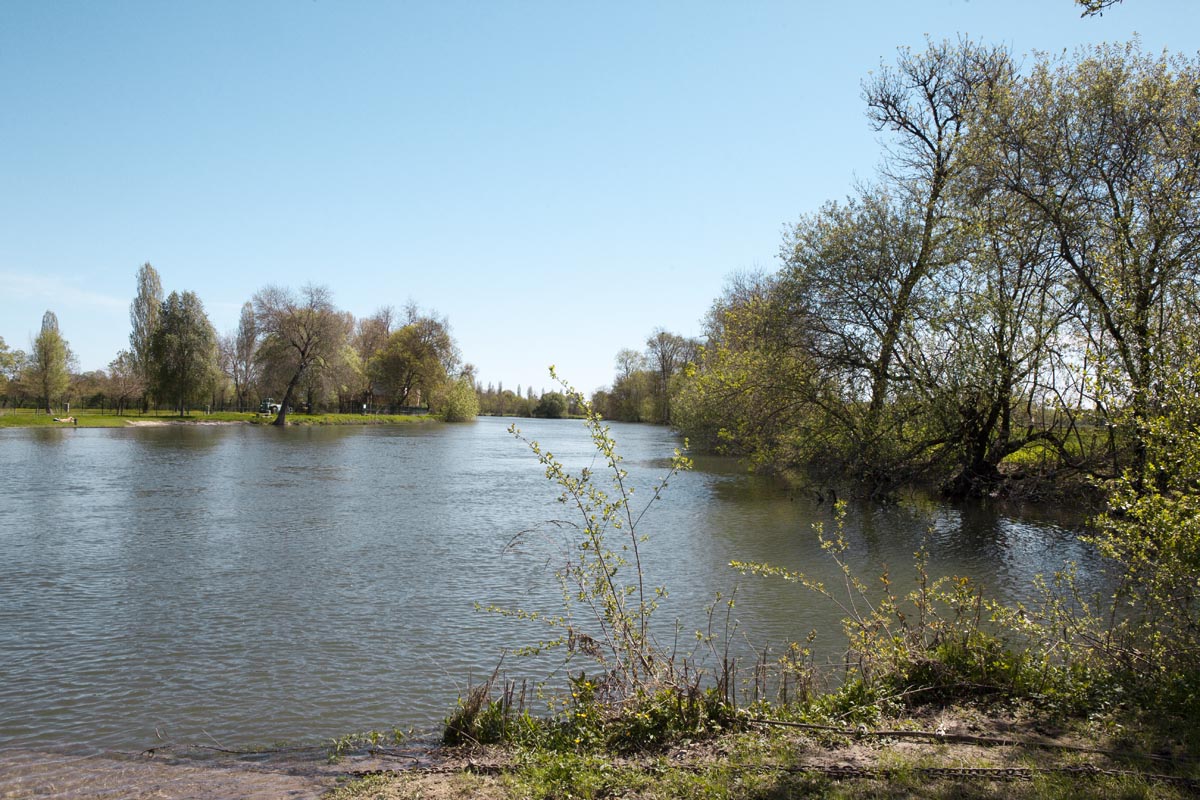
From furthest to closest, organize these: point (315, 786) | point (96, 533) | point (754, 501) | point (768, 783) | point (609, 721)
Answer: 1. point (754, 501)
2. point (96, 533)
3. point (609, 721)
4. point (315, 786)
5. point (768, 783)

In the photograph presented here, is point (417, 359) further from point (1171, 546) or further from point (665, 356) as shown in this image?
point (1171, 546)

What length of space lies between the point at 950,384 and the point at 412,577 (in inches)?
565

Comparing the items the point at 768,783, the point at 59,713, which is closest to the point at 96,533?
the point at 59,713

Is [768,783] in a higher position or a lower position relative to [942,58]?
lower

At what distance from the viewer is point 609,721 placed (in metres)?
5.74

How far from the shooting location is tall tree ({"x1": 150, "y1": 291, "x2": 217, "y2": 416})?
61.4 metres

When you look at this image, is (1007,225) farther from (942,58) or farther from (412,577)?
(412,577)

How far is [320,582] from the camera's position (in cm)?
1215

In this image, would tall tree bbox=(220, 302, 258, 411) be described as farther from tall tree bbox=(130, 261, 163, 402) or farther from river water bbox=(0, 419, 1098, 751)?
river water bbox=(0, 419, 1098, 751)

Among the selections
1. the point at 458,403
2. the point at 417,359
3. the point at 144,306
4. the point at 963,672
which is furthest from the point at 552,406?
the point at 963,672

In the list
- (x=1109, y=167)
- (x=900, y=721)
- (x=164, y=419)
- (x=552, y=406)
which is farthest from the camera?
(x=552, y=406)

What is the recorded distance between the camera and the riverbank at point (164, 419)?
5544cm

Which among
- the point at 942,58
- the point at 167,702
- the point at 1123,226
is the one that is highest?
the point at 942,58

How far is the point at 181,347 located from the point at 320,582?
5838 cm
